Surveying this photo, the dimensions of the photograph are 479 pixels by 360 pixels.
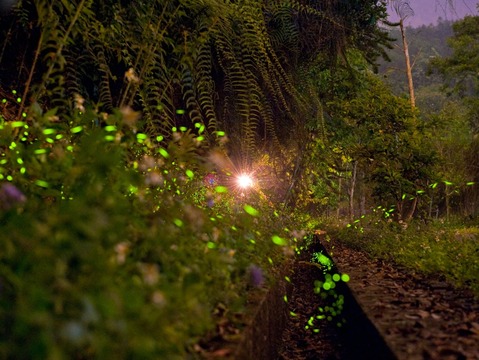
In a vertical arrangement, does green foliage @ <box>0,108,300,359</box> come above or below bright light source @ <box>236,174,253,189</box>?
below

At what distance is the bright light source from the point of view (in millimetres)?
6217

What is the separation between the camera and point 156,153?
3.98 metres

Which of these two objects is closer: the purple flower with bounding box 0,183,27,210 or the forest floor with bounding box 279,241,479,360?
the purple flower with bounding box 0,183,27,210

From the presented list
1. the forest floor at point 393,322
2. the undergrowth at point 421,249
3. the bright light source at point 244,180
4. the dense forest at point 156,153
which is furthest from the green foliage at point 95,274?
the bright light source at point 244,180

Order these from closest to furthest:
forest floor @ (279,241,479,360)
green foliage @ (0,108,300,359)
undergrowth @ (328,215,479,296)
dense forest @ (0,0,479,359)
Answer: green foliage @ (0,108,300,359) < dense forest @ (0,0,479,359) < forest floor @ (279,241,479,360) < undergrowth @ (328,215,479,296)

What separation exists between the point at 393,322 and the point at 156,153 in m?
2.39

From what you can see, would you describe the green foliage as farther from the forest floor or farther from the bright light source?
the bright light source

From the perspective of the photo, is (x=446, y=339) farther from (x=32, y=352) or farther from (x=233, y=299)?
(x=32, y=352)

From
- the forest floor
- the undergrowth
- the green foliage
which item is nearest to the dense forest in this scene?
the green foliage

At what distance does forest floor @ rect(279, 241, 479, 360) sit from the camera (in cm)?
250

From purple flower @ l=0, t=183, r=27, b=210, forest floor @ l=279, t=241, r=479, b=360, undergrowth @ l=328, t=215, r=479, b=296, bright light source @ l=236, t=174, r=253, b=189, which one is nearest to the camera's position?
purple flower @ l=0, t=183, r=27, b=210

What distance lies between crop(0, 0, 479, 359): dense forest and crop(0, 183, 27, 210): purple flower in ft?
0.06

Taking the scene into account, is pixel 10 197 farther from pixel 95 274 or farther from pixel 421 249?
pixel 421 249

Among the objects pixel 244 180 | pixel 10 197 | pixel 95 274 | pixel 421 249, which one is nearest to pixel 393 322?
pixel 95 274
